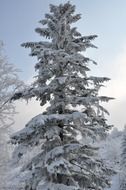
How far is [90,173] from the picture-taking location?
11797 mm

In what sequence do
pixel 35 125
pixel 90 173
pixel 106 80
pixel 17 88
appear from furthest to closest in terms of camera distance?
pixel 17 88 < pixel 106 80 < pixel 90 173 < pixel 35 125

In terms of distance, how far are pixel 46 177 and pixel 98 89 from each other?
4165 mm

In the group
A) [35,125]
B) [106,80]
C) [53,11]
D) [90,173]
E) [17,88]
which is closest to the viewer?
[35,125]

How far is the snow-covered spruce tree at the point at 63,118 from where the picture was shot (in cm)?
1108

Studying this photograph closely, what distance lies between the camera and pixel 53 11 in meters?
13.7

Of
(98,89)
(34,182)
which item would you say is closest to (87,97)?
(98,89)

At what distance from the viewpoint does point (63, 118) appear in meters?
11.2

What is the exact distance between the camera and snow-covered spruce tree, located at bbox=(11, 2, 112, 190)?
36.3 feet

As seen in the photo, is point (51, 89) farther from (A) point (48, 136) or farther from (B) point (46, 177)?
(B) point (46, 177)

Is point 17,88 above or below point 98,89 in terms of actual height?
above

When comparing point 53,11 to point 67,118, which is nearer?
point 67,118

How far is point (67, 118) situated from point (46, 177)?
2.29 m

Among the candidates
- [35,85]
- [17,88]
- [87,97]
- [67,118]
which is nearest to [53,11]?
[35,85]

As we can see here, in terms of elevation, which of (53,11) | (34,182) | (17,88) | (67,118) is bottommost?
(34,182)
